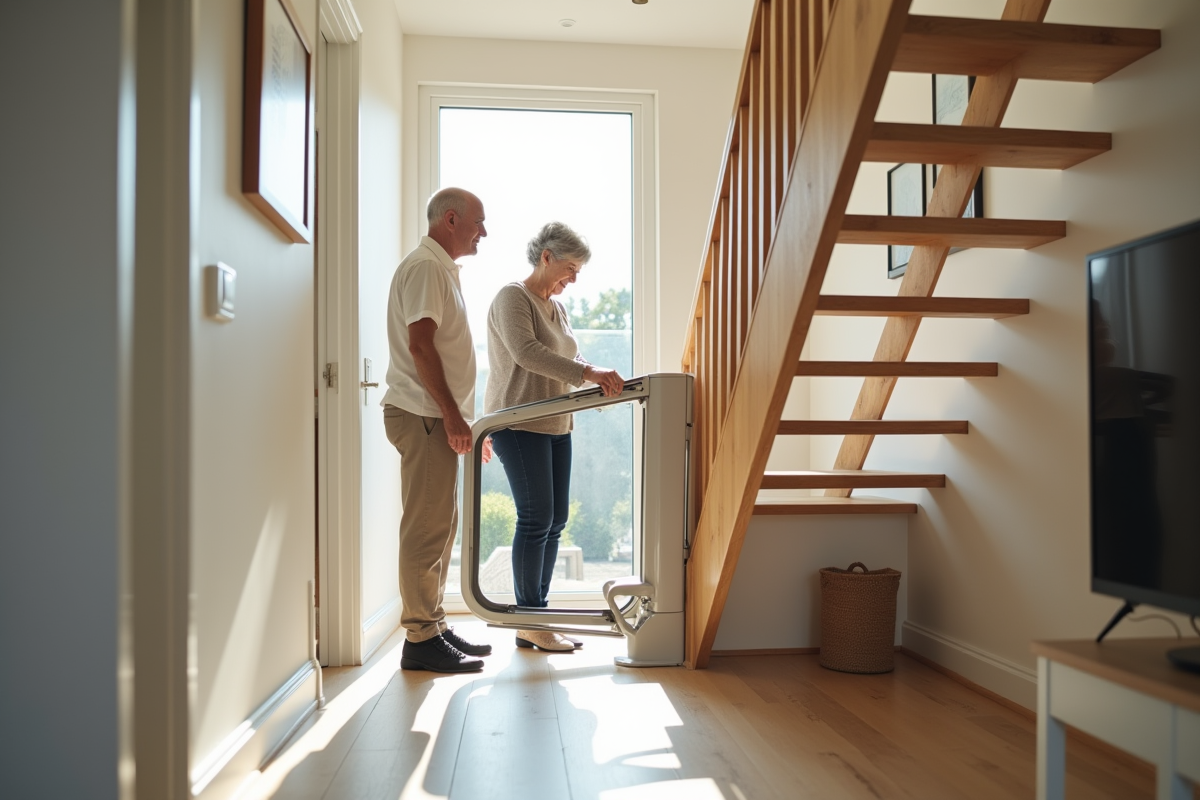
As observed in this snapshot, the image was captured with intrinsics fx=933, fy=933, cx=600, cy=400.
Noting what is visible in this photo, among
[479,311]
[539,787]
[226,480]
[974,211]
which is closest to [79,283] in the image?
[226,480]

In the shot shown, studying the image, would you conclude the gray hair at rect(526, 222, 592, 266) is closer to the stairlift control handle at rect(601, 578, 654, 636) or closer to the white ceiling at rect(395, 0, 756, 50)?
the stairlift control handle at rect(601, 578, 654, 636)

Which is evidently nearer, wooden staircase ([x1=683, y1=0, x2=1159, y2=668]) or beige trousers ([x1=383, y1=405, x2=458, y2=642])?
wooden staircase ([x1=683, y1=0, x2=1159, y2=668])

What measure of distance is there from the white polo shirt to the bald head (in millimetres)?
66

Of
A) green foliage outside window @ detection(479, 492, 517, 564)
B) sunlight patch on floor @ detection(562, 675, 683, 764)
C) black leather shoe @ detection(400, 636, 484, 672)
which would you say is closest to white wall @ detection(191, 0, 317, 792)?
black leather shoe @ detection(400, 636, 484, 672)

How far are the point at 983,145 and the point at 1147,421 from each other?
932 mm

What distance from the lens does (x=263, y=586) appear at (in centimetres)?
210

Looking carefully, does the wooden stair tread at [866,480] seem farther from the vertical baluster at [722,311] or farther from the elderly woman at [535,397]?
the elderly woman at [535,397]

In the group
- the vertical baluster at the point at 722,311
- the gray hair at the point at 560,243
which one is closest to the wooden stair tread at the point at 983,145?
the vertical baluster at the point at 722,311

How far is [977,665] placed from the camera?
279 centimetres

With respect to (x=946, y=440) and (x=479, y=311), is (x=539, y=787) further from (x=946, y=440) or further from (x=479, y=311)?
(x=479, y=311)

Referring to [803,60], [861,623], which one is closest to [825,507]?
[861,623]

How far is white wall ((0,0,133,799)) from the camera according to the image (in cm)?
141

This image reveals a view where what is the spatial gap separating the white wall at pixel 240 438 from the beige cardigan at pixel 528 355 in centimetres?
82

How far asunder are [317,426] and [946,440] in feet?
6.75
